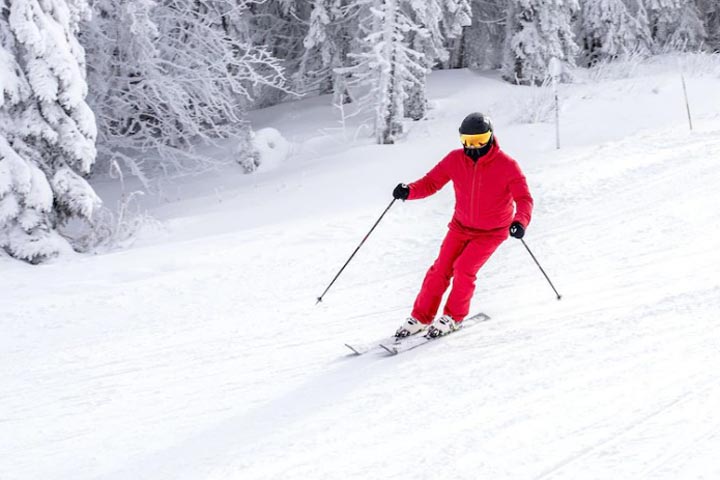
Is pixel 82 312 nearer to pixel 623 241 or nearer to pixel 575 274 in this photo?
pixel 575 274

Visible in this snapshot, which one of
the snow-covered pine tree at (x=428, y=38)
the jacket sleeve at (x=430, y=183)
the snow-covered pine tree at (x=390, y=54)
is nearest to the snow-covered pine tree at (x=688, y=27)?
the snow-covered pine tree at (x=428, y=38)

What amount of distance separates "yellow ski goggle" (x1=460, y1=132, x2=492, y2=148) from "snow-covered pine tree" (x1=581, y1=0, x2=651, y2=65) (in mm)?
13246

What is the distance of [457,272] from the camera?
521 centimetres

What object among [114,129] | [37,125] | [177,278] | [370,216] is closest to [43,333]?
[177,278]

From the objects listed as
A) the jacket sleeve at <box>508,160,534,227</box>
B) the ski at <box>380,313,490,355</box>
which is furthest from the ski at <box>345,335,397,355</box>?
the jacket sleeve at <box>508,160,534,227</box>

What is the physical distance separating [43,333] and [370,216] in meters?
3.95

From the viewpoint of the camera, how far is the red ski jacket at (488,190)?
16.6ft

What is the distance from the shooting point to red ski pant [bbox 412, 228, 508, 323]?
5191 mm

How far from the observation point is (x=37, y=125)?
25.6ft

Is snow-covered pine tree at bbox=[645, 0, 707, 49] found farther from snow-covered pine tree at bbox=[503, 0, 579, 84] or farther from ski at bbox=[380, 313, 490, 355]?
ski at bbox=[380, 313, 490, 355]

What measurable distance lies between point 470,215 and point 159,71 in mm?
8501

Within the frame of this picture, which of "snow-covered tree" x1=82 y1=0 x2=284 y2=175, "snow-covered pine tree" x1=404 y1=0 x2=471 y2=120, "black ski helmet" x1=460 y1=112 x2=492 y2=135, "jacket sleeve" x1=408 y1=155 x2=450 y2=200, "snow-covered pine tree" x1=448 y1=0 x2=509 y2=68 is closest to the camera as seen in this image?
"black ski helmet" x1=460 y1=112 x2=492 y2=135

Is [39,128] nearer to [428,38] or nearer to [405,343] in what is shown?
[405,343]

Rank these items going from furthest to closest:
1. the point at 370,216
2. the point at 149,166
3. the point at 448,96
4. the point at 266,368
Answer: the point at 448,96, the point at 149,166, the point at 370,216, the point at 266,368
